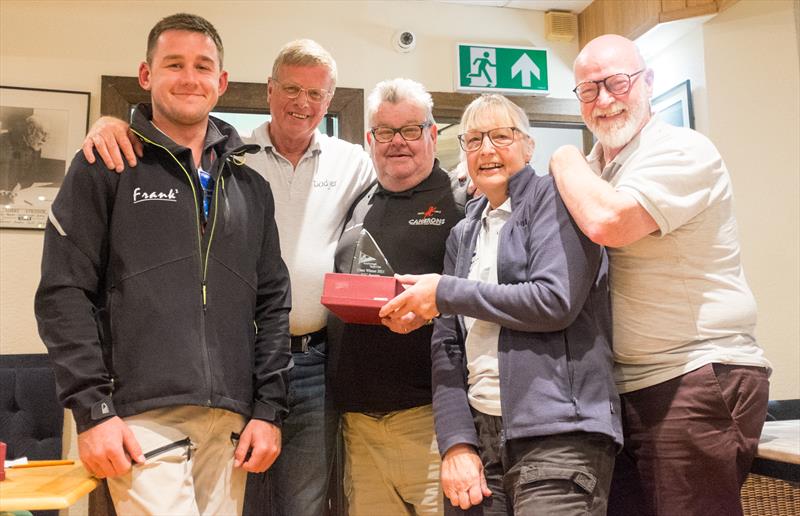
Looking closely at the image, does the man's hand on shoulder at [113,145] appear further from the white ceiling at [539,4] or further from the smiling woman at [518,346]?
the white ceiling at [539,4]

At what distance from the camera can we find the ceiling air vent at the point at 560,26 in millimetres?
4309

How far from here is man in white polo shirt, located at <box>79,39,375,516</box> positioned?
2.11m

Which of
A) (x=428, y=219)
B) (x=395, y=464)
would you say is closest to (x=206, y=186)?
(x=428, y=219)

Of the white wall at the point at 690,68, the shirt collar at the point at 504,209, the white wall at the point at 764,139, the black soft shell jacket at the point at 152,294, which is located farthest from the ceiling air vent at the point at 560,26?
the black soft shell jacket at the point at 152,294

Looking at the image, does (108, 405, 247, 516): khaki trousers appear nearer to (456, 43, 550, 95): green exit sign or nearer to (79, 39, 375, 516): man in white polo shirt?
(79, 39, 375, 516): man in white polo shirt

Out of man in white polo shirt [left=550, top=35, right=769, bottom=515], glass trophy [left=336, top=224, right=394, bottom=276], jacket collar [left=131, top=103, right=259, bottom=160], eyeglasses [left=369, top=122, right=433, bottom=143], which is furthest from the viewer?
eyeglasses [left=369, top=122, right=433, bottom=143]

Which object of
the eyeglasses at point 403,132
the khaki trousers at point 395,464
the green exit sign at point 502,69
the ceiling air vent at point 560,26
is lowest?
the khaki trousers at point 395,464

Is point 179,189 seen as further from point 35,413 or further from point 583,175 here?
point 35,413

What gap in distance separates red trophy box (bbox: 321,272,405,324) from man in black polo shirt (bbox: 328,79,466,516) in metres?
0.30

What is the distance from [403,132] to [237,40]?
2.15 metres

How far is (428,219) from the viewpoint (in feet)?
6.98

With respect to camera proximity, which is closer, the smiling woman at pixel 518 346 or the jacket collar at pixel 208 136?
the smiling woman at pixel 518 346

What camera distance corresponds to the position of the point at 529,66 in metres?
4.26

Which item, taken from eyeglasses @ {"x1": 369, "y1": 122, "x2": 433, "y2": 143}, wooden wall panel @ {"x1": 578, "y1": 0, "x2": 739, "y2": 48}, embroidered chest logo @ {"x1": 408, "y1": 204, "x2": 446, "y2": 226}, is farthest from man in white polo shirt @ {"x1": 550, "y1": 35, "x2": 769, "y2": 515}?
wooden wall panel @ {"x1": 578, "y1": 0, "x2": 739, "y2": 48}
